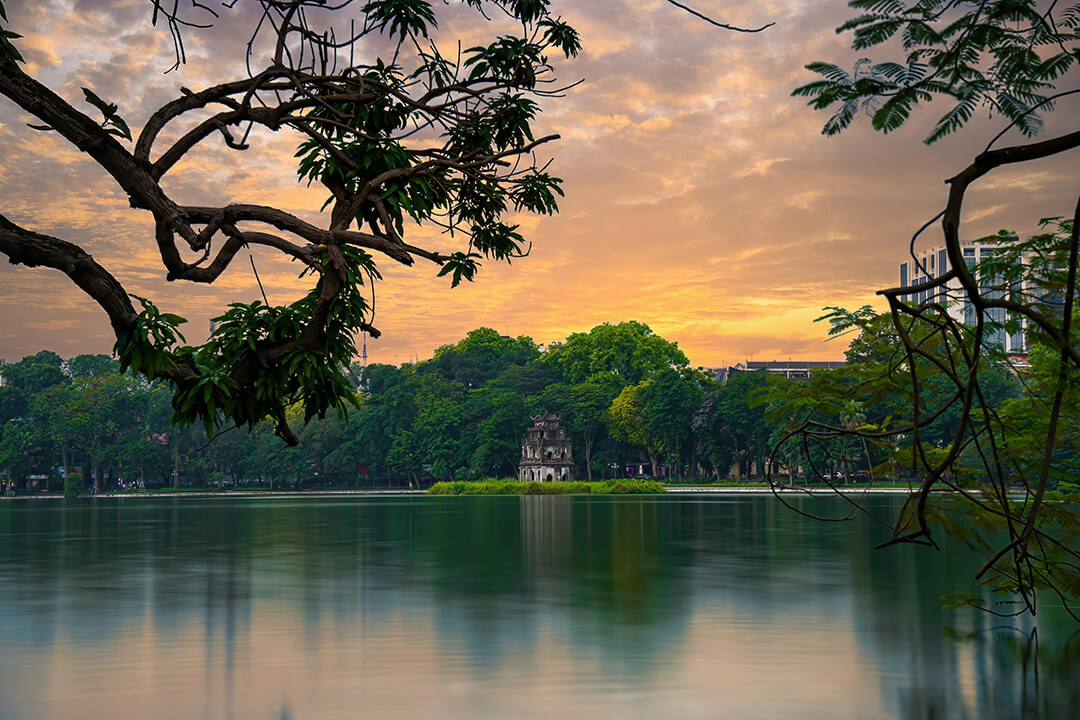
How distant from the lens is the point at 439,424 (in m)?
86.7

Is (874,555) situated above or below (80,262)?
below

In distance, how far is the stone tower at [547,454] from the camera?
260 ft

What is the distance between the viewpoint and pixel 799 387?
9648 mm

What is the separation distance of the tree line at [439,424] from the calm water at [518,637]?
2062 inches

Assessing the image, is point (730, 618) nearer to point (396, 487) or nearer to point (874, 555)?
point (874, 555)

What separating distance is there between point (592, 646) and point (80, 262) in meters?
7.59

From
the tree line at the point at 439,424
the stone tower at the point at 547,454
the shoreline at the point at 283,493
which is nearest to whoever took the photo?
the shoreline at the point at 283,493

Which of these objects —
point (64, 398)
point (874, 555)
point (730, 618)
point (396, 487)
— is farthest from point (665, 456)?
point (730, 618)

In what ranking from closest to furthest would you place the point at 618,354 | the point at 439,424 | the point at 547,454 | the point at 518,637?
1. the point at 518,637
2. the point at 547,454
3. the point at 439,424
4. the point at 618,354

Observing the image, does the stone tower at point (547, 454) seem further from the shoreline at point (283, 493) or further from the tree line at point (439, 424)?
the shoreline at point (283, 493)

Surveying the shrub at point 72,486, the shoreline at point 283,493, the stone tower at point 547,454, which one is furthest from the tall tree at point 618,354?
the shrub at point 72,486

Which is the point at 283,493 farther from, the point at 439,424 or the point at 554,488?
the point at 554,488

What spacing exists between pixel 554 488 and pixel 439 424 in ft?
56.7

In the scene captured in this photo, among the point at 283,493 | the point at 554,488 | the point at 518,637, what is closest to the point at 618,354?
the point at 554,488
